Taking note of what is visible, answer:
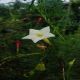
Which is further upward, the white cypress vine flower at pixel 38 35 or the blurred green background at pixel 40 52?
the white cypress vine flower at pixel 38 35

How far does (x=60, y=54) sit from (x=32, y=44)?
6.2 inches

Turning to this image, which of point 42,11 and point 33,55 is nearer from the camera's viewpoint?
point 33,55

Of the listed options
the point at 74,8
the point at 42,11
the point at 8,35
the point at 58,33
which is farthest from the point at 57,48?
the point at 74,8

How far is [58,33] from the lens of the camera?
5.05 feet

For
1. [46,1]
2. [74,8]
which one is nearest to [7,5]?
[46,1]

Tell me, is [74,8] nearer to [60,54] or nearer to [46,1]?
[46,1]

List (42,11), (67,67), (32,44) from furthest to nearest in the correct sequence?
1. (42,11)
2. (32,44)
3. (67,67)

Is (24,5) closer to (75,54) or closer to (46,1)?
(46,1)

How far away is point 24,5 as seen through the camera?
1.97 meters

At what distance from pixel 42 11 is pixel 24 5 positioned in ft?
0.84

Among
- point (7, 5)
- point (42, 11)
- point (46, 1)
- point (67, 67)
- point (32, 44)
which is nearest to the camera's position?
point (67, 67)

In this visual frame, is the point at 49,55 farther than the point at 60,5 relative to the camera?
No

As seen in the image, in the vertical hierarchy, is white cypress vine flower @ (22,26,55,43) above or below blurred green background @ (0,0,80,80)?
above

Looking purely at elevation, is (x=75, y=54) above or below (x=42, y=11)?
below
